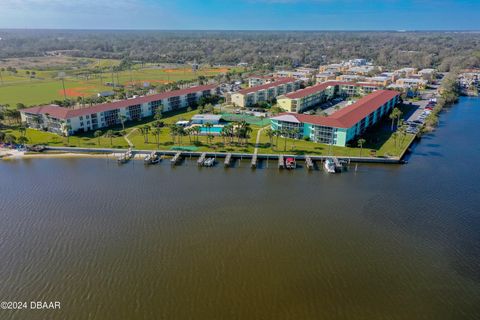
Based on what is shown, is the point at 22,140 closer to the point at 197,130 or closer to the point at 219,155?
the point at 197,130

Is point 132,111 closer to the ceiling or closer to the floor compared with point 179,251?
closer to the ceiling

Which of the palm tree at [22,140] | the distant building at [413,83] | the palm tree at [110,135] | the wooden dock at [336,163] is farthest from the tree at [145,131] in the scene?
the distant building at [413,83]

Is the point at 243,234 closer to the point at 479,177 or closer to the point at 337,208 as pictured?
the point at 337,208

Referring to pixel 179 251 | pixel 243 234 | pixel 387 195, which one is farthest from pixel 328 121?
pixel 179 251

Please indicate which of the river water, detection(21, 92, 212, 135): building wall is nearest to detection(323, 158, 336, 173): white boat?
the river water

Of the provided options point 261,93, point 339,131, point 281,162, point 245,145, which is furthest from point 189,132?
point 261,93

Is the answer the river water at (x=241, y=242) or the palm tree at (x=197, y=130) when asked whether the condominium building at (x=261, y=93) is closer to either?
the palm tree at (x=197, y=130)
